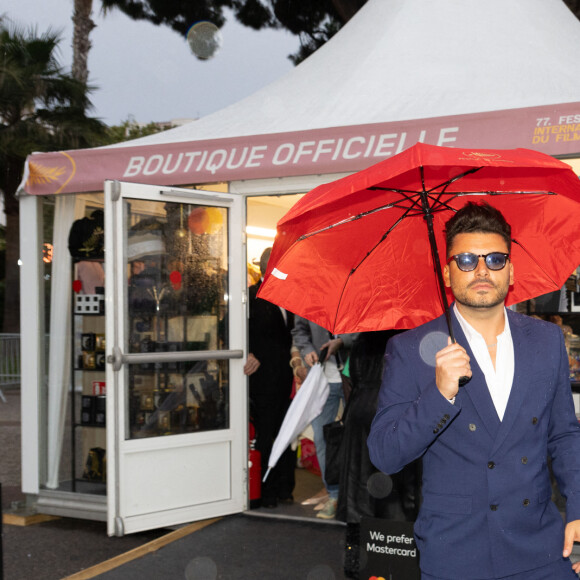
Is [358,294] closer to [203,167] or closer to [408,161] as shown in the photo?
[408,161]

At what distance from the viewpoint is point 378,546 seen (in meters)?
3.95

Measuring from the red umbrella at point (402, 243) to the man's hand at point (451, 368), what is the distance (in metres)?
0.66

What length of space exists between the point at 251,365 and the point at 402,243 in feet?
10.7

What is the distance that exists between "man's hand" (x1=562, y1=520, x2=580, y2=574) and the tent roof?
3814 millimetres

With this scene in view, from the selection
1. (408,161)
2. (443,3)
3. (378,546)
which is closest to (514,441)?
(408,161)

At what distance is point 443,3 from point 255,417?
150 inches

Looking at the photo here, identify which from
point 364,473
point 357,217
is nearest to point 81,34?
point 364,473

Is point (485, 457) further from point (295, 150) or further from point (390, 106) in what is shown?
point (390, 106)

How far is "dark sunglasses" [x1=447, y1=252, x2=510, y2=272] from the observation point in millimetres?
2162

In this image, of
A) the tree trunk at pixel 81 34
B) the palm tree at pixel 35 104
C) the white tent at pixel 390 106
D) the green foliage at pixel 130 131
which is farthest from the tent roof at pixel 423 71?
the green foliage at pixel 130 131

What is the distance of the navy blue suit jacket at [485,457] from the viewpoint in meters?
2.03

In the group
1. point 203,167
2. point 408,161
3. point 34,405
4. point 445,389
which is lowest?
point 34,405

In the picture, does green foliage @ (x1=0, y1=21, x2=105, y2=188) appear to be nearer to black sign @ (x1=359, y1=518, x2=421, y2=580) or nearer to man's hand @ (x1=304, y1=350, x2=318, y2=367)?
man's hand @ (x1=304, y1=350, x2=318, y2=367)

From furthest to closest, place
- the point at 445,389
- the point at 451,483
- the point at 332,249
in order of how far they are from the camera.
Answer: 1. the point at 332,249
2. the point at 451,483
3. the point at 445,389
